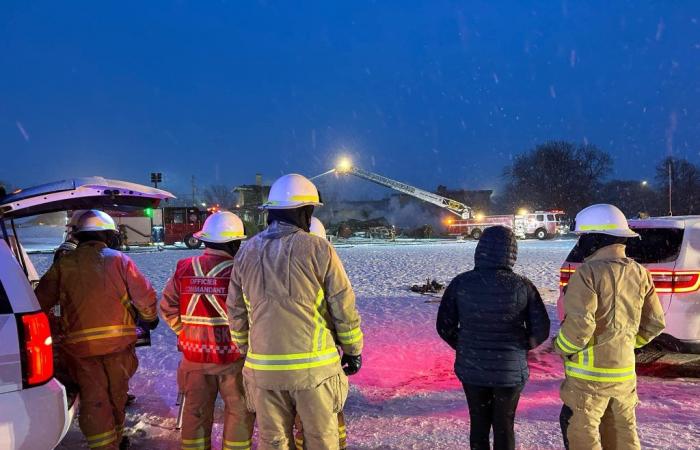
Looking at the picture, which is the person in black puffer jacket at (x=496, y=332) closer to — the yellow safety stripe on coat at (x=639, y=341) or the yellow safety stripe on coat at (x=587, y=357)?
A: the yellow safety stripe on coat at (x=587, y=357)

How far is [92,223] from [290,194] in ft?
5.99

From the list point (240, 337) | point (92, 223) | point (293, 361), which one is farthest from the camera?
point (92, 223)

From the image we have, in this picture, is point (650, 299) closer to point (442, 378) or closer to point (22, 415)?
point (442, 378)

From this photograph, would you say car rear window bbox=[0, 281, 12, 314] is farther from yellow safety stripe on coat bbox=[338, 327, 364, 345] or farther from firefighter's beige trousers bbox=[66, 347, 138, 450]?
yellow safety stripe on coat bbox=[338, 327, 364, 345]

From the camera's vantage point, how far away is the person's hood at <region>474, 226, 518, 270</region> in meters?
3.10

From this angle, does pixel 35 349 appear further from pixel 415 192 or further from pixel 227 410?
pixel 415 192

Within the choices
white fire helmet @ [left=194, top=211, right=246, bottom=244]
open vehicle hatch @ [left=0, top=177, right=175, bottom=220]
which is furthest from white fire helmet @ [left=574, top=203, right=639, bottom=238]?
open vehicle hatch @ [left=0, top=177, right=175, bottom=220]

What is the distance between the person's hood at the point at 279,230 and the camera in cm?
281

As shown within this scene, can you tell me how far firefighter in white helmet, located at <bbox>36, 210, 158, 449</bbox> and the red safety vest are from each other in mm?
485

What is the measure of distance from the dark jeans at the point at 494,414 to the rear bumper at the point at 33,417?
7.53 feet

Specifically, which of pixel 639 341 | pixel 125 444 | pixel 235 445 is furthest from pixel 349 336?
pixel 125 444

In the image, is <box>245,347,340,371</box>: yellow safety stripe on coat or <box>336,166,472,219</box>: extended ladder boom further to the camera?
<box>336,166,472,219</box>: extended ladder boom

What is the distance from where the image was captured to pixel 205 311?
3.45 m

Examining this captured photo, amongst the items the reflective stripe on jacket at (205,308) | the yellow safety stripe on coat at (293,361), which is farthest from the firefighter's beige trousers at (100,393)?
the yellow safety stripe on coat at (293,361)
